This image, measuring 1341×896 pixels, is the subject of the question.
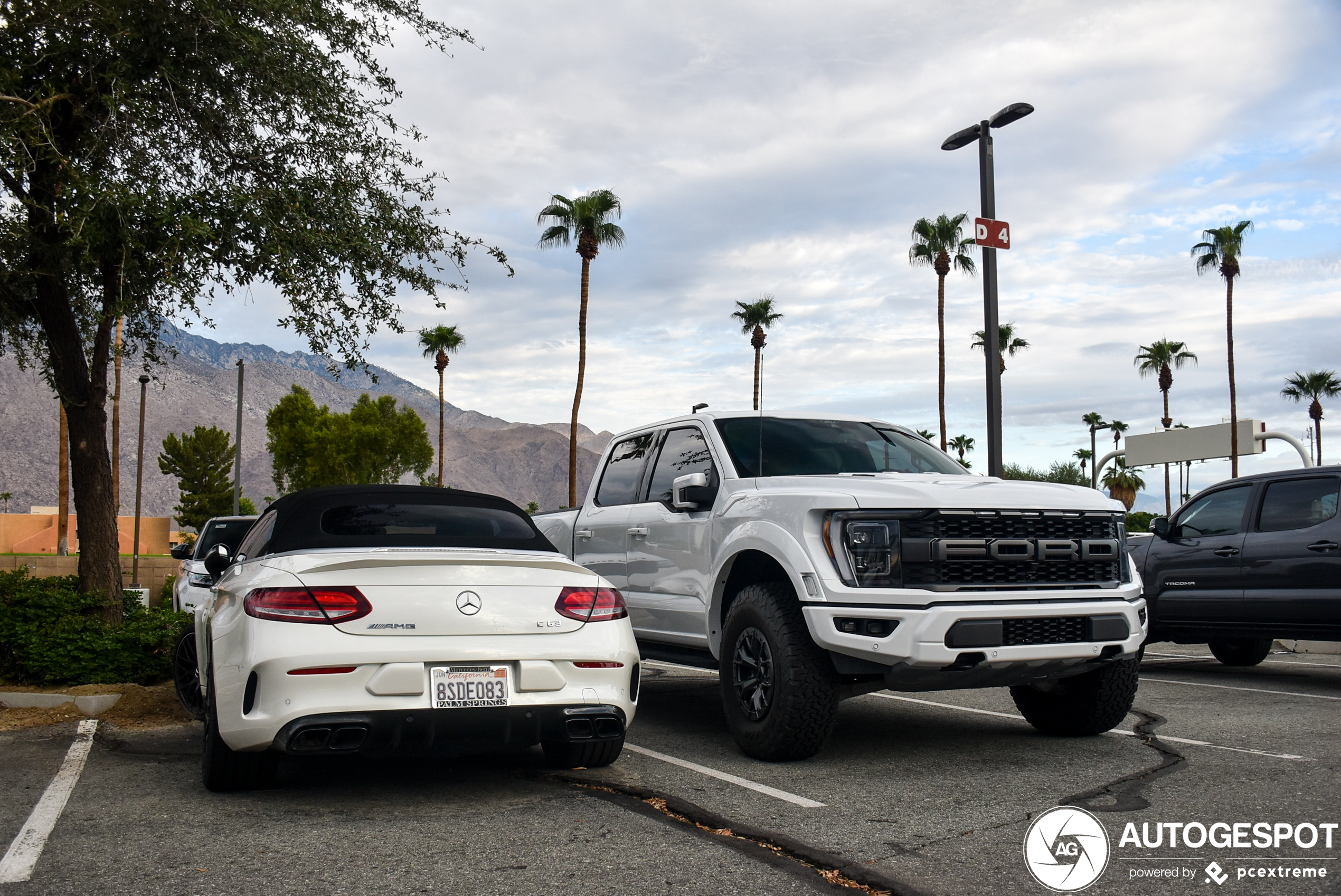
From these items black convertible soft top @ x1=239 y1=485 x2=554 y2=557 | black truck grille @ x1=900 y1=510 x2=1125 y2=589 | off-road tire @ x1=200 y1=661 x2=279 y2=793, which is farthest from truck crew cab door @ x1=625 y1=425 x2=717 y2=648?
off-road tire @ x1=200 y1=661 x2=279 y2=793

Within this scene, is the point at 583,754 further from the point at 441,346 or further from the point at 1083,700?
the point at 441,346

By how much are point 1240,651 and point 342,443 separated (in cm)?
6101

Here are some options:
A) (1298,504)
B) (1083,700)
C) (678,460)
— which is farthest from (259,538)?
(1298,504)

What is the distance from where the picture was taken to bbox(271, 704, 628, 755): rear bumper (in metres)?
4.70

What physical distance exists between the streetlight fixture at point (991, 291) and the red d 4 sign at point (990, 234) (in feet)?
0.13

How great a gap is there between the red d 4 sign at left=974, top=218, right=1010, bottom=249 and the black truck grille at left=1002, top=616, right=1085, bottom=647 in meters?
7.17

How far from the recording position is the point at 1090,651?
19.2 feet

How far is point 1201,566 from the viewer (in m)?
10.1

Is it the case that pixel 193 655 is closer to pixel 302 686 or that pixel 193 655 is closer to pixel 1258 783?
pixel 302 686

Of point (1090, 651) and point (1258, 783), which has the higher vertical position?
point (1090, 651)

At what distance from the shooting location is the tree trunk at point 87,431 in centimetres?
1070

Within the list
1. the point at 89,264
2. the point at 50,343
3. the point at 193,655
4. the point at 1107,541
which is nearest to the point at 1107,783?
the point at 1107,541

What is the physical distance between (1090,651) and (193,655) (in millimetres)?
5660

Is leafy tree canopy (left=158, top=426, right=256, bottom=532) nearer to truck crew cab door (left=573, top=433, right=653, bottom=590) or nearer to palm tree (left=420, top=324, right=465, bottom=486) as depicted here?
palm tree (left=420, top=324, right=465, bottom=486)
